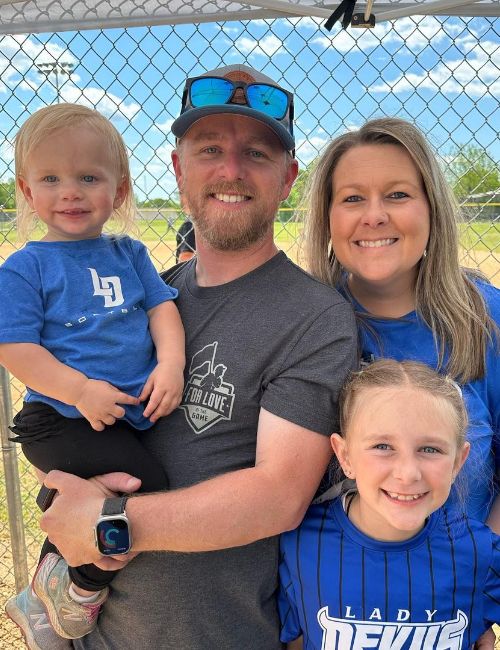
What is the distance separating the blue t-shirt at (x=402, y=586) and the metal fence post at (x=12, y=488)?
78.5 inches

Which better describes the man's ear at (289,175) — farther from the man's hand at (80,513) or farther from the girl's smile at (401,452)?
the man's hand at (80,513)

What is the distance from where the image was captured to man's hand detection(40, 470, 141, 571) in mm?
1619

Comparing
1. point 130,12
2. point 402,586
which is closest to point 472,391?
point 402,586

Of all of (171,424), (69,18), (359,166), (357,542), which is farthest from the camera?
(69,18)

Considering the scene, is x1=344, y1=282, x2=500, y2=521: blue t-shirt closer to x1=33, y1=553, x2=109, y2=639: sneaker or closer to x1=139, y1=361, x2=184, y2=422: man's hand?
x1=139, y1=361, x2=184, y2=422: man's hand

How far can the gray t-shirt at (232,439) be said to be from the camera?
5.55 ft

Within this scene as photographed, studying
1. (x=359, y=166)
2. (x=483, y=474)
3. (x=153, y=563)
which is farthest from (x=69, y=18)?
(x=483, y=474)

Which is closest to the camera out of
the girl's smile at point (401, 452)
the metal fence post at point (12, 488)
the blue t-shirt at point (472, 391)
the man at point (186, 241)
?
the girl's smile at point (401, 452)

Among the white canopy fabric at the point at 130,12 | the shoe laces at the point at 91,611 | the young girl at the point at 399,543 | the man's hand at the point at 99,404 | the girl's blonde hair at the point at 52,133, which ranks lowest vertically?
the shoe laces at the point at 91,611

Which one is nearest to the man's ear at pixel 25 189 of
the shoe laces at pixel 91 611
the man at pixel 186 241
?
the shoe laces at pixel 91 611

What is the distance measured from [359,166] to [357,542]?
1121 millimetres

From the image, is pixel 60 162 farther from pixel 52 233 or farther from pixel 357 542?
pixel 357 542

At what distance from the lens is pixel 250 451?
176cm

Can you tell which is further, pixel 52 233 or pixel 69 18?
pixel 69 18
